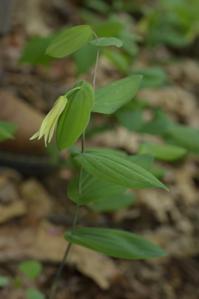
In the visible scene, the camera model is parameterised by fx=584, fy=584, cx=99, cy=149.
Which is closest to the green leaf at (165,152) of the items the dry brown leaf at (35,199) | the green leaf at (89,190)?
the green leaf at (89,190)

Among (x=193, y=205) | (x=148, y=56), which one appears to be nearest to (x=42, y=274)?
(x=193, y=205)

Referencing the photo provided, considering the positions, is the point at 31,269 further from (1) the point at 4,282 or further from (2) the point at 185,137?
(2) the point at 185,137

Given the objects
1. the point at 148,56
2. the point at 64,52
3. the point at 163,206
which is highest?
the point at 64,52

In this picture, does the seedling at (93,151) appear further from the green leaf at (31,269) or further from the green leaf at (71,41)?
the green leaf at (31,269)

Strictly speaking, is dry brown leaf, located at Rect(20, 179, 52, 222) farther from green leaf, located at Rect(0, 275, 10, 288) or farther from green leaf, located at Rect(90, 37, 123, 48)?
green leaf, located at Rect(90, 37, 123, 48)

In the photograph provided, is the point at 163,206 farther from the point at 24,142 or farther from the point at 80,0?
the point at 80,0

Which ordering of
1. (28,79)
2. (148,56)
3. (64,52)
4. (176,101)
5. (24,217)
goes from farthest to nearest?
(148,56) < (176,101) < (28,79) < (24,217) < (64,52)

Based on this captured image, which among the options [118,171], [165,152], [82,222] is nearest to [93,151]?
[118,171]
